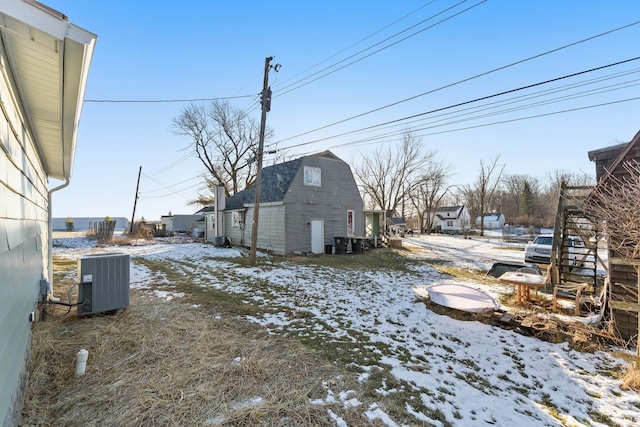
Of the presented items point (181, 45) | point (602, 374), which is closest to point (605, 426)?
point (602, 374)

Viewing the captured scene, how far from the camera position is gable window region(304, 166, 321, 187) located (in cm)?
1526

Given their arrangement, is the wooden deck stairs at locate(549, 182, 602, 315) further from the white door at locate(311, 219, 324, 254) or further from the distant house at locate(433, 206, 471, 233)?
the distant house at locate(433, 206, 471, 233)

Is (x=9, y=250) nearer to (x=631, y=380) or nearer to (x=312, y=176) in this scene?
(x=631, y=380)

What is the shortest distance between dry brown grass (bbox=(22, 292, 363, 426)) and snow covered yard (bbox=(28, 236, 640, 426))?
1.16 feet

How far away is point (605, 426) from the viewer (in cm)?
296

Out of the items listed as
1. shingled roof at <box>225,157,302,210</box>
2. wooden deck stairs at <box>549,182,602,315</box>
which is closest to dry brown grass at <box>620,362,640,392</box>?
wooden deck stairs at <box>549,182,602,315</box>

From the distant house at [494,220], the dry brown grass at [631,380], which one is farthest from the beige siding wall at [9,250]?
the distant house at [494,220]

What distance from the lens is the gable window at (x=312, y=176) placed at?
15265 mm

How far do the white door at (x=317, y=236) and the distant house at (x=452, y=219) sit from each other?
4133 centimetres

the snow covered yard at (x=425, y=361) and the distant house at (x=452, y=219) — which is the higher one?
the distant house at (x=452, y=219)

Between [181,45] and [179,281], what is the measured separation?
24.8 ft

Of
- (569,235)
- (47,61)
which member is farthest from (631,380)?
(47,61)

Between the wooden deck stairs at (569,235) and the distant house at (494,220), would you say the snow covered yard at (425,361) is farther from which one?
the distant house at (494,220)

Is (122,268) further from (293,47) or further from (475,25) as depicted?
(475,25)
